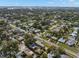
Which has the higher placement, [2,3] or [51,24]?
[2,3]

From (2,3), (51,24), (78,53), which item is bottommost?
(78,53)

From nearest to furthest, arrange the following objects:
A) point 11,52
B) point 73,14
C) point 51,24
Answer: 1. point 11,52
2. point 51,24
3. point 73,14

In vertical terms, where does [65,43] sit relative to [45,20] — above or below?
below

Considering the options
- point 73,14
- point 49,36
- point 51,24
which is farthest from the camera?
point 73,14

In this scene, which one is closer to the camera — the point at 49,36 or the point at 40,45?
the point at 40,45

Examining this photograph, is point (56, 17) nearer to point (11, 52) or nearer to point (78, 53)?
point (78, 53)

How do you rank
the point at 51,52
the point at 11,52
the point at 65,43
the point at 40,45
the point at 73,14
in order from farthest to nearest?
the point at 73,14
the point at 65,43
the point at 40,45
the point at 51,52
the point at 11,52

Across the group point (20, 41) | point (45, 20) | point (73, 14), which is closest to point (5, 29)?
point (20, 41)

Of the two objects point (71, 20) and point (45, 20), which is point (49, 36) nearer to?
point (45, 20)

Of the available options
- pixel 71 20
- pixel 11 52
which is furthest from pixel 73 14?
pixel 11 52
